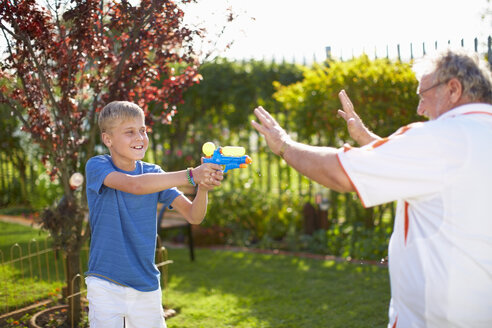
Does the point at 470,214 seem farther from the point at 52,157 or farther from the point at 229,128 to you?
the point at 229,128

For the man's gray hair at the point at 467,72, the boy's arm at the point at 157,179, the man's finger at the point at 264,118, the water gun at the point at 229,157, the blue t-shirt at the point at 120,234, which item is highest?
the man's gray hair at the point at 467,72

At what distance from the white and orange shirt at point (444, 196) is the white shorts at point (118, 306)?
147 cm

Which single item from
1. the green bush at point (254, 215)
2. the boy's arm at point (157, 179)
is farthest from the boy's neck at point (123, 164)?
the green bush at point (254, 215)

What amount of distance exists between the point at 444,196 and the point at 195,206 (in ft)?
4.87

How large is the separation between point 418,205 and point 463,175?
20cm

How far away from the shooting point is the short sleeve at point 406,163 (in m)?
1.79

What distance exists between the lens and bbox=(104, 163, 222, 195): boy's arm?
2432 millimetres

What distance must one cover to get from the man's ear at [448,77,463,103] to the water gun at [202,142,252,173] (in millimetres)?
912

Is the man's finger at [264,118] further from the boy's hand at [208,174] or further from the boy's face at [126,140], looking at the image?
the boy's face at [126,140]

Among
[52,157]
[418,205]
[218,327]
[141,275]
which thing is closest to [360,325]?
[218,327]

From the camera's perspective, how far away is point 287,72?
8.62 m

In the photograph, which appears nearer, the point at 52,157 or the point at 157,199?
the point at 157,199

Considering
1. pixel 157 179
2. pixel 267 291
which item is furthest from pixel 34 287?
pixel 157 179

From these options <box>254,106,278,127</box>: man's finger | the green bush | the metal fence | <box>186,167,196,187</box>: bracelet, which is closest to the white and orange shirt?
<box>254,106,278,127</box>: man's finger
